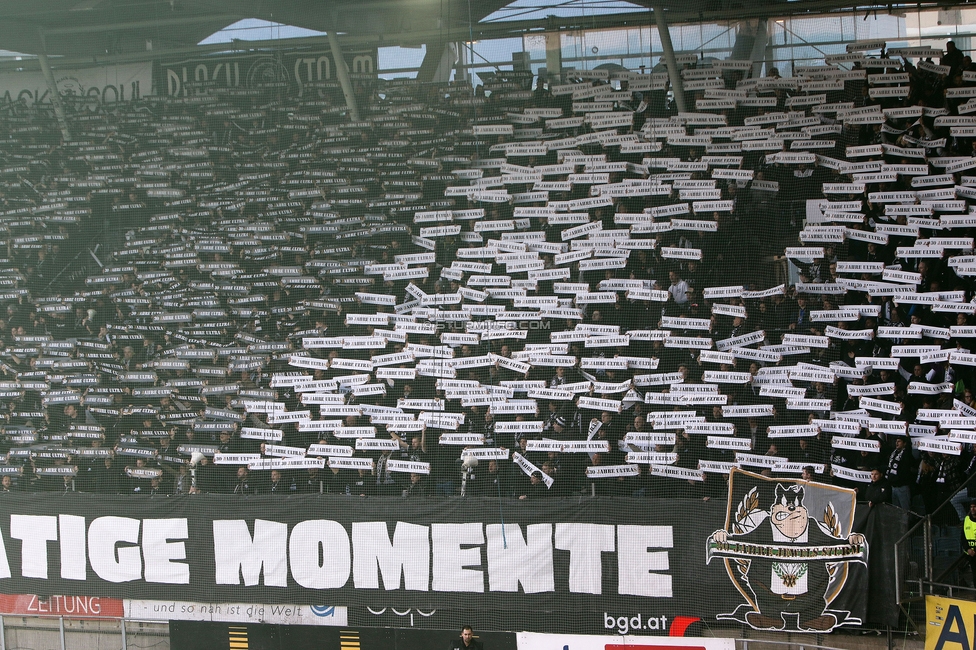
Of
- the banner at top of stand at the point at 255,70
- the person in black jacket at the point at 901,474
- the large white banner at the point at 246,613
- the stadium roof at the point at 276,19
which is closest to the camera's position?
the person in black jacket at the point at 901,474

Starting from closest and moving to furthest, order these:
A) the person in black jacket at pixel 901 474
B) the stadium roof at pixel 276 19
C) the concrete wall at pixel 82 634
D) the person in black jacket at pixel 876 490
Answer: the person in black jacket at pixel 876 490
the person in black jacket at pixel 901 474
the concrete wall at pixel 82 634
the stadium roof at pixel 276 19

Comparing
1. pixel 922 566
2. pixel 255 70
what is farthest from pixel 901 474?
pixel 255 70

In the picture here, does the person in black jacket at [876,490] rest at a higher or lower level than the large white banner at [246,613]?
higher

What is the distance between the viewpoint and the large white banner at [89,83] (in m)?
16.9

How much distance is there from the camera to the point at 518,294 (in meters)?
12.3

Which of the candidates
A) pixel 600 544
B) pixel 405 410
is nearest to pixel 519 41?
pixel 405 410

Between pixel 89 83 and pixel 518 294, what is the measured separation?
10.4 m

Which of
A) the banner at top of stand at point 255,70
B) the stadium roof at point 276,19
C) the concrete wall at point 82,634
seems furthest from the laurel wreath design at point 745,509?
the banner at top of stand at point 255,70

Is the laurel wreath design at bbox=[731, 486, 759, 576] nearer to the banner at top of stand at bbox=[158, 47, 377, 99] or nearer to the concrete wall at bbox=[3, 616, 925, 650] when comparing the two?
the concrete wall at bbox=[3, 616, 925, 650]

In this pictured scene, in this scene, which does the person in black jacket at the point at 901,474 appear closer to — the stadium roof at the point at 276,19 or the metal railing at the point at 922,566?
the metal railing at the point at 922,566

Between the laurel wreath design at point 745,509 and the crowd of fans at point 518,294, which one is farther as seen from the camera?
the crowd of fans at point 518,294

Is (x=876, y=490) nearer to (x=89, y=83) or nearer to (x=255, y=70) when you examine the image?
(x=255, y=70)

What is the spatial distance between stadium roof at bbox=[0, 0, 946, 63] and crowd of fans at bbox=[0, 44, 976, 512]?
3.19 feet

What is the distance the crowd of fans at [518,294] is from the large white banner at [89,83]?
2551mm
